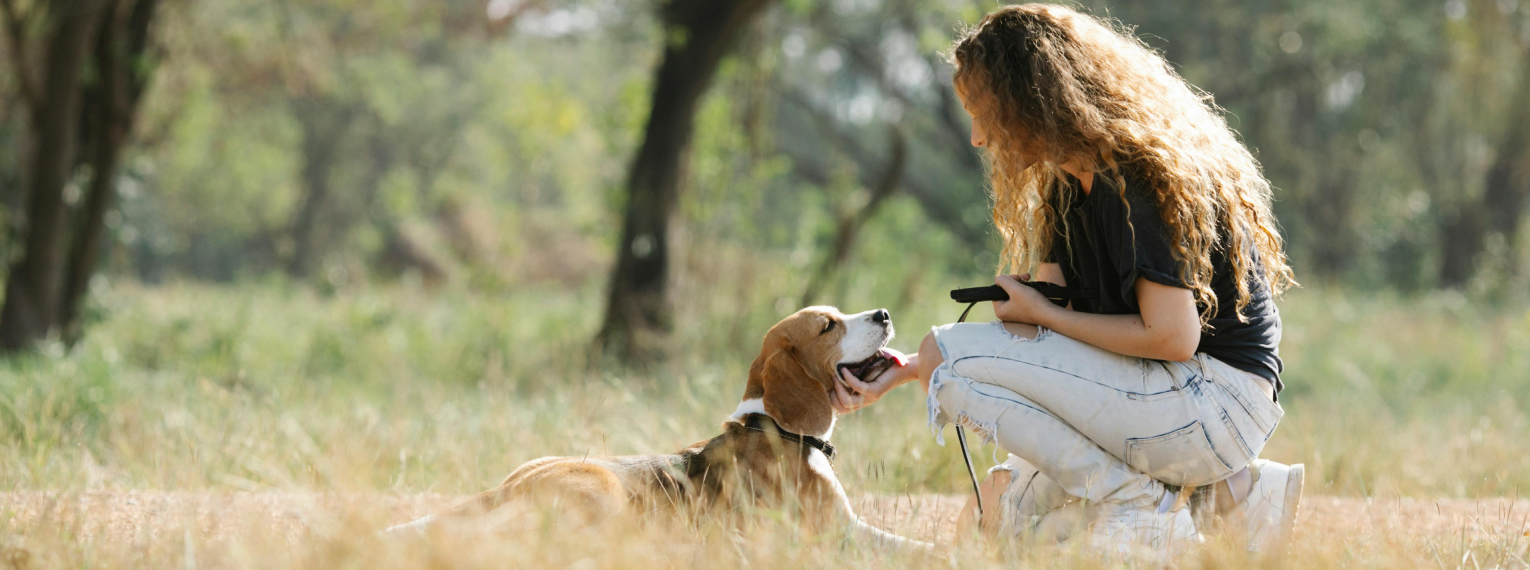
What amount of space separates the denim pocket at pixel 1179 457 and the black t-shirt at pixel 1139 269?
292 millimetres

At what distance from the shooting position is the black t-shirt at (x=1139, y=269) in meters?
2.95

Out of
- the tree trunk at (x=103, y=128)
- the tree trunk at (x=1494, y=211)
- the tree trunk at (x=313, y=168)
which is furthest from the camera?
the tree trunk at (x=313, y=168)

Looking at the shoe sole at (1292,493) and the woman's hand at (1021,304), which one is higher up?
the woman's hand at (1021,304)

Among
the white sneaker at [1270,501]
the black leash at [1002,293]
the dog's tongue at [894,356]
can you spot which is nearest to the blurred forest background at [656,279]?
the white sneaker at [1270,501]

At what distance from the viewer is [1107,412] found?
3.13 meters

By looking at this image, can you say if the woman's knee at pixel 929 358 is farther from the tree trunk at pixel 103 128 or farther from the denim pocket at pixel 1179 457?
the tree trunk at pixel 103 128

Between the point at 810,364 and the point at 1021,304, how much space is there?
752 mm

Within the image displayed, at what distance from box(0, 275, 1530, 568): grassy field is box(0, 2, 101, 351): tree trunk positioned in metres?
1.01

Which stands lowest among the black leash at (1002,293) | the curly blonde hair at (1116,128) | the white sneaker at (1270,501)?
the white sneaker at (1270,501)

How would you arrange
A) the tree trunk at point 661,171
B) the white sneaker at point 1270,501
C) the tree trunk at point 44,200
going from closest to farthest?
the white sneaker at point 1270,501
the tree trunk at point 44,200
the tree trunk at point 661,171

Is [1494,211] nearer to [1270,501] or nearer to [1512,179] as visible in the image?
[1512,179]

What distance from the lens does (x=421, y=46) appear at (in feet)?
99.3

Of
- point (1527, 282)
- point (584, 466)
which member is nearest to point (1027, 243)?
point (584, 466)

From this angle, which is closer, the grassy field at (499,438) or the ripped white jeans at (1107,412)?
the grassy field at (499,438)
